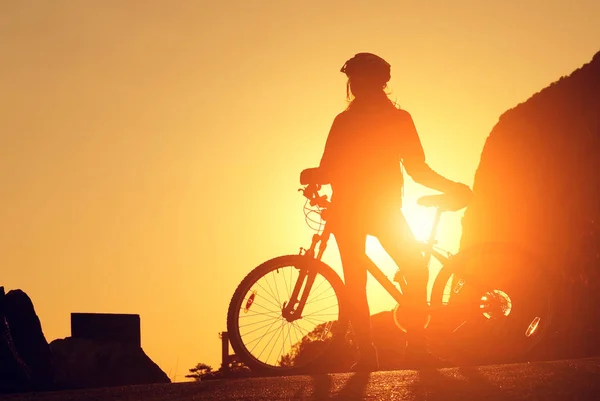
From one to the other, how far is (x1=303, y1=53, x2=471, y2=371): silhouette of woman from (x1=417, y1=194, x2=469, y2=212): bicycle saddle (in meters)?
0.07

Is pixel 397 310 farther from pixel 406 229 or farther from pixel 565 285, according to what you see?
pixel 565 285

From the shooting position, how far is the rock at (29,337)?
8352 mm

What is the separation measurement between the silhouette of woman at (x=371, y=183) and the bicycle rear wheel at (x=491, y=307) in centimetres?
27

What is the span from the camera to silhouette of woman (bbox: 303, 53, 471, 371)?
7844mm

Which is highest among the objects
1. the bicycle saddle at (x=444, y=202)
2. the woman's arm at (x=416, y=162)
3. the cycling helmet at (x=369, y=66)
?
the cycling helmet at (x=369, y=66)

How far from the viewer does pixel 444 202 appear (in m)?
8.02

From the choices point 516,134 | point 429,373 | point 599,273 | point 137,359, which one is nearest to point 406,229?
point 429,373

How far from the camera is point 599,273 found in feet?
47.3

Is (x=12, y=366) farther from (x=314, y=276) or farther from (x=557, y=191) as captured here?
(x=557, y=191)

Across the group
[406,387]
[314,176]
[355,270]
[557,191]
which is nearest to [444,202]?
[355,270]

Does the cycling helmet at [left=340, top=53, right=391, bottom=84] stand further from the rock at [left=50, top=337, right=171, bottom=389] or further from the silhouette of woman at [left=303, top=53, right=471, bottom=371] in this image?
the rock at [left=50, top=337, right=171, bottom=389]

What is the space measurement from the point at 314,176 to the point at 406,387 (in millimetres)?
3030

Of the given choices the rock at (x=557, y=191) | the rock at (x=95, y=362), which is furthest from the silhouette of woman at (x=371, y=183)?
the rock at (x=557, y=191)

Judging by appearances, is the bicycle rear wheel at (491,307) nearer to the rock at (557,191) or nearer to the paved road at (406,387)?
the paved road at (406,387)
